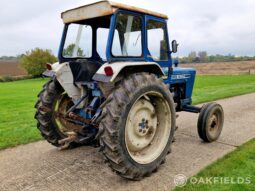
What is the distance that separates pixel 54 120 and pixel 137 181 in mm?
1873

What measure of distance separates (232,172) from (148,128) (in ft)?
4.35

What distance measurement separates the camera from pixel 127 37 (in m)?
3.77

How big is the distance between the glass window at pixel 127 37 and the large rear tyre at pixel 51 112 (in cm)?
136

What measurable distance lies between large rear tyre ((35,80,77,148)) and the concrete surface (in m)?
0.35

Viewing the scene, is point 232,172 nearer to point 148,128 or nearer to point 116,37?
point 148,128

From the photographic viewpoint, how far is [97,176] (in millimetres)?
3518

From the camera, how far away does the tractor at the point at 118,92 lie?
313cm

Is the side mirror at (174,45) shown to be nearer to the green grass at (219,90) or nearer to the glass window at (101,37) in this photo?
the glass window at (101,37)

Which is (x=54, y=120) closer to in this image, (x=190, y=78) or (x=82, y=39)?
(x=82, y=39)

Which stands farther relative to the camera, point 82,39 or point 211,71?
point 211,71

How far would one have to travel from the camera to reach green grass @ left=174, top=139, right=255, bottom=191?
3.13 metres

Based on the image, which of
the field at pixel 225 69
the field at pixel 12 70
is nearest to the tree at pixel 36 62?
the field at pixel 12 70

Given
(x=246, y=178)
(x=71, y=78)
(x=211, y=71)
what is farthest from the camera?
(x=211, y=71)

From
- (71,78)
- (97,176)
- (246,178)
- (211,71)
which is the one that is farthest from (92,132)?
(211,71)
